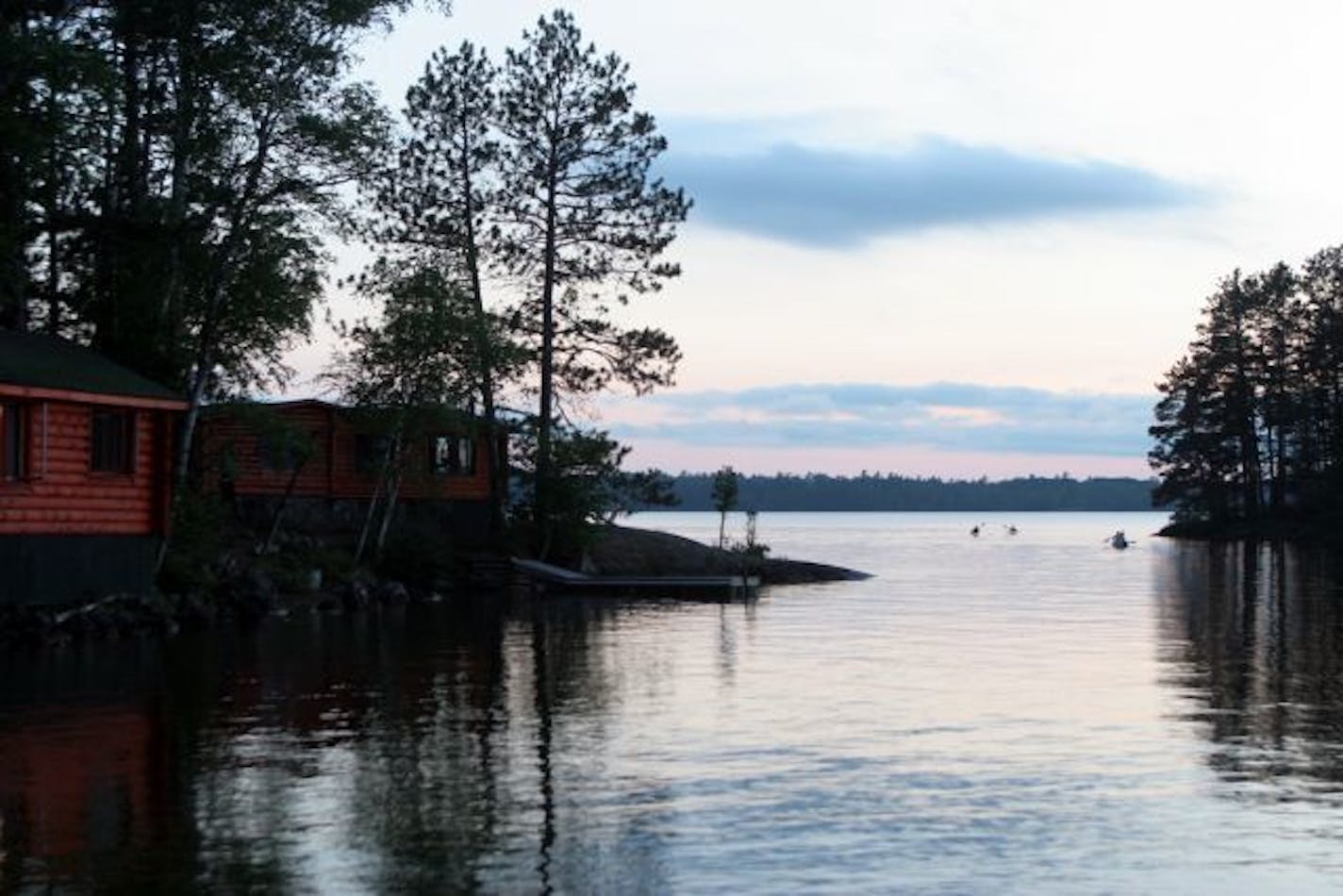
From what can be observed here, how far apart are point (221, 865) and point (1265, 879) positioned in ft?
28.8

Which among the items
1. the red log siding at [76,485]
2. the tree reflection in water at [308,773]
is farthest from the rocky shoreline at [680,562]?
the tree reflection in water at [308,773]

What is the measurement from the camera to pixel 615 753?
20.3 metres

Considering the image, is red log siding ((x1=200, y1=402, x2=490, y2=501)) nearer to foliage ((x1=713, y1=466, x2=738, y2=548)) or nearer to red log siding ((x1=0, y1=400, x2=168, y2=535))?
foliage ((x1=713, y1=466, x2=738, y2=548))

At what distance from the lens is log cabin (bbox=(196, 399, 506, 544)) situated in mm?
56844

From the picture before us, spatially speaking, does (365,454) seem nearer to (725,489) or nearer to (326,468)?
(326,468)

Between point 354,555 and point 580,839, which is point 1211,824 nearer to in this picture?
point 580,839

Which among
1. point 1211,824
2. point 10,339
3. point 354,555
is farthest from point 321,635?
point 1211,824

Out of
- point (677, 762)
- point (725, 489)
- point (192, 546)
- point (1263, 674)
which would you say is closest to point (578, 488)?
point (725, 489)

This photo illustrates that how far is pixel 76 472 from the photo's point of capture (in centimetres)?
3703

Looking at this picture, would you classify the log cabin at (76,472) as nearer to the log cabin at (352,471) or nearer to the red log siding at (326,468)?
the log cabin at (352,471)

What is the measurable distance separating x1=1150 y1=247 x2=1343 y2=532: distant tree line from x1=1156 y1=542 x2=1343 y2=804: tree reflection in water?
2069 inches

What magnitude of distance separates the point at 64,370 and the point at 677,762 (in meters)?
22.7

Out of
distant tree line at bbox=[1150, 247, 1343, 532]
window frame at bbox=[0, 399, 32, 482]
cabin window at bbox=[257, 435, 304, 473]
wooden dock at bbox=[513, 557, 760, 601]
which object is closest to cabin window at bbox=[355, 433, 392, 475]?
cabin window at bbox=[257, 435, 304, 473]

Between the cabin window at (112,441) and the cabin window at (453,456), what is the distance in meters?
24.6
